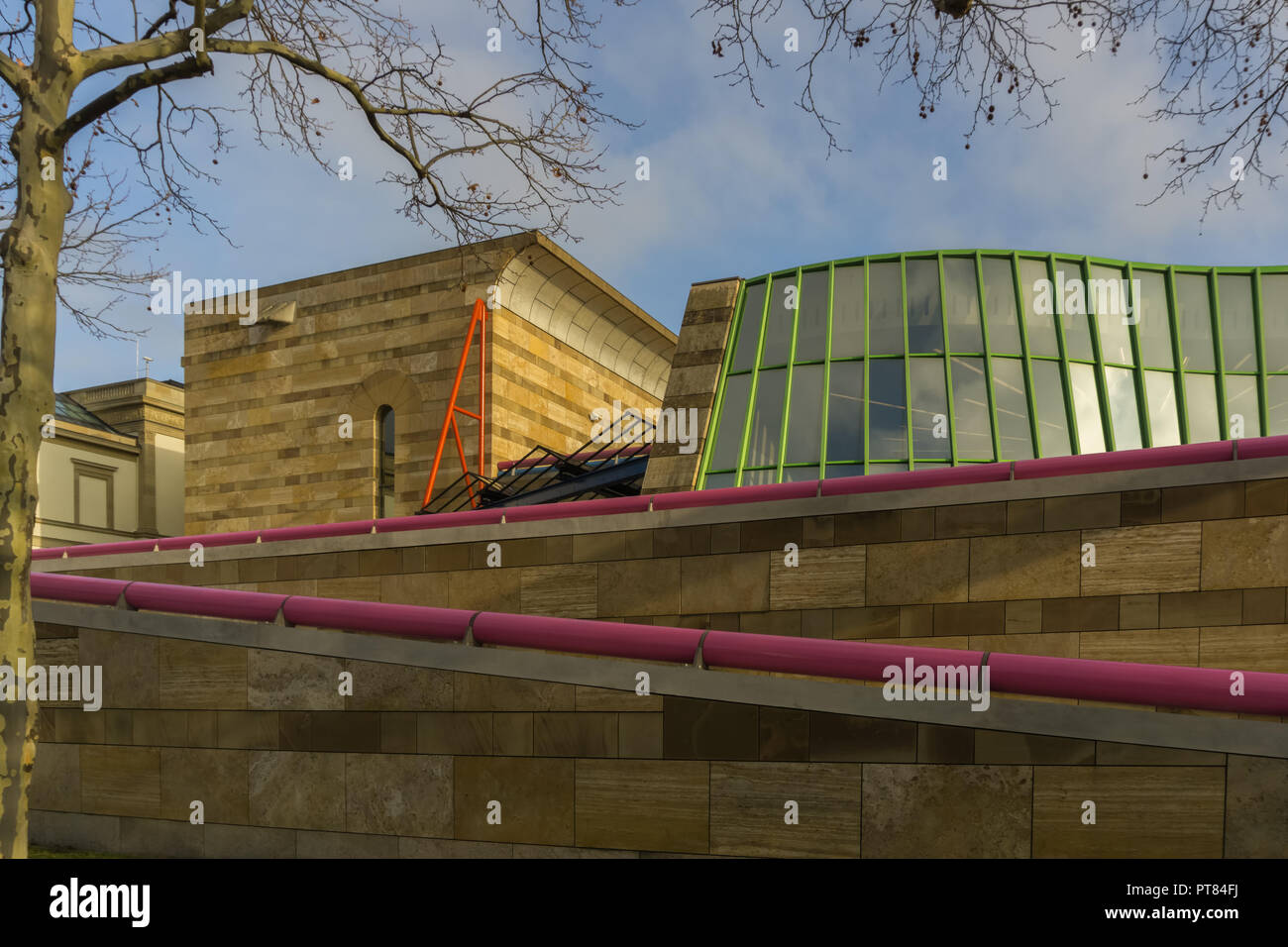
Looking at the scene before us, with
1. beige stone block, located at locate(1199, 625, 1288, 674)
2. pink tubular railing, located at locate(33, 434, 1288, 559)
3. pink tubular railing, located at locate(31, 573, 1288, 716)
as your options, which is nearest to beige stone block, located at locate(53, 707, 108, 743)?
pink tubular railing, located at locate(31, 573, 1288, 716)

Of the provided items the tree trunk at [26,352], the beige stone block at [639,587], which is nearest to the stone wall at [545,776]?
the tree trunk at [26,352]

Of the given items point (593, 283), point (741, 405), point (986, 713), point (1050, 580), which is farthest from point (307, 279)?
point (986, 713)

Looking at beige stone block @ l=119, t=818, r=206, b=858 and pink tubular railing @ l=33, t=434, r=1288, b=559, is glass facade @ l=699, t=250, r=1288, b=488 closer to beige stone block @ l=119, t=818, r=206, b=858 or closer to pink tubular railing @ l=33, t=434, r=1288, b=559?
pink tubular railing @ l=33, t=434, r=1288, b=559

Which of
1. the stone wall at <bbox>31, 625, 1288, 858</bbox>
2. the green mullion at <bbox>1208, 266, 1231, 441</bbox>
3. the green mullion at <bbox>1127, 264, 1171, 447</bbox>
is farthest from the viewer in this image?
the green mullion at <bbox>1208, 266, 1231, 441</bbox>

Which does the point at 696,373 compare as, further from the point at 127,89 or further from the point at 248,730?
the point at 248,730

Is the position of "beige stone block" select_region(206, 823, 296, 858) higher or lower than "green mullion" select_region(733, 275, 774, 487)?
lower

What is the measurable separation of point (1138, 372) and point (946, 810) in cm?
1637

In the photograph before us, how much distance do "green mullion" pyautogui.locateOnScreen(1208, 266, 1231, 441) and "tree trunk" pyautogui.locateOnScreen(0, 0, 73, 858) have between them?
19.5 metres

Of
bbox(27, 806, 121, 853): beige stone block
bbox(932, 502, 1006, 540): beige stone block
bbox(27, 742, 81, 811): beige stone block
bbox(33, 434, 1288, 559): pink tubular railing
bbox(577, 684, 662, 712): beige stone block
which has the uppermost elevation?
bbox(33, 434, 1288, 559): pink tubular railing

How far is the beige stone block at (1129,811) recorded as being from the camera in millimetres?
4766

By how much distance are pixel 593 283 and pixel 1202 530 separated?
2102 cm

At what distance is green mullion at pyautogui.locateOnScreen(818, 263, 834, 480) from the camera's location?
17.1 meters

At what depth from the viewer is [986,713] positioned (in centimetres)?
519

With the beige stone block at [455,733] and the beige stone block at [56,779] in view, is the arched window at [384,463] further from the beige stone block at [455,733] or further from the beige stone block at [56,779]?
the beige stone block at [455,733]
